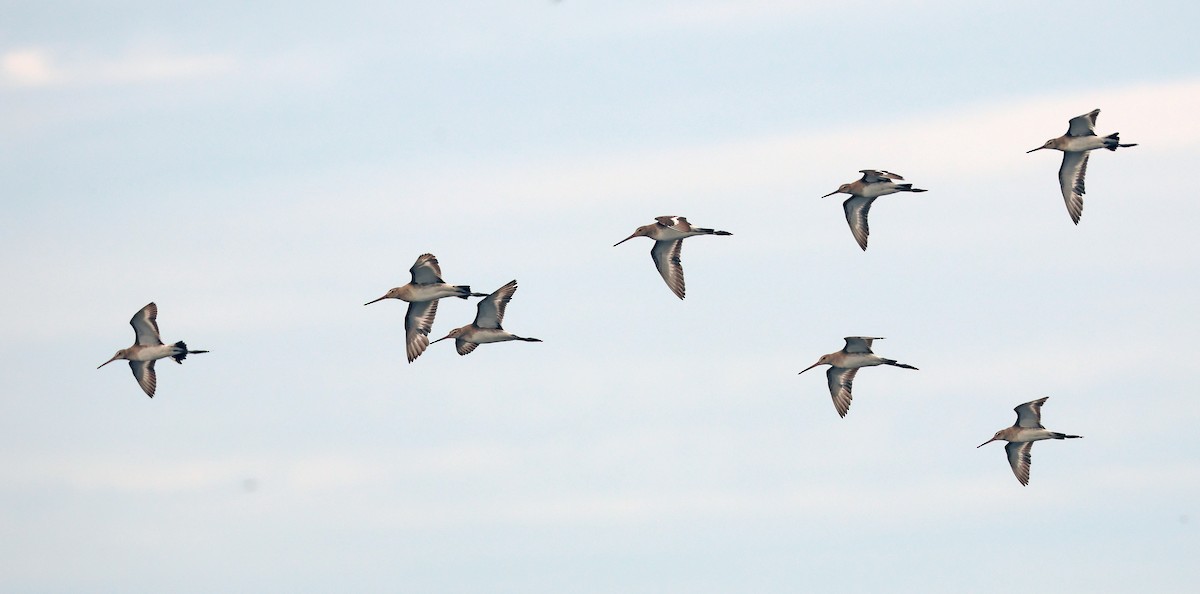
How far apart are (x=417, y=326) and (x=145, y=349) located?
25.3 ft

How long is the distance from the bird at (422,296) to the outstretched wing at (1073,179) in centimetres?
1741

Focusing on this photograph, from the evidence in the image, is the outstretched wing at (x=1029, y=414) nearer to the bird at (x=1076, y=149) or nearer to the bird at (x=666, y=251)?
the bird at (x=1076, y=149)

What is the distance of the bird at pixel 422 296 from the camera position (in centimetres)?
4928

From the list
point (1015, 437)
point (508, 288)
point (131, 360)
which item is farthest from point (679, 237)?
point (131, 360)

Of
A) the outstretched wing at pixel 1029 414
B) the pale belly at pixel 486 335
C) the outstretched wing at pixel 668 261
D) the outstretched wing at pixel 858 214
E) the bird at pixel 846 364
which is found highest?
the outstretched wing at pixel 858 214

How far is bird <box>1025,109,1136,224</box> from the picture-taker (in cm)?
5172

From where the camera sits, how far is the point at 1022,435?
53.4 m

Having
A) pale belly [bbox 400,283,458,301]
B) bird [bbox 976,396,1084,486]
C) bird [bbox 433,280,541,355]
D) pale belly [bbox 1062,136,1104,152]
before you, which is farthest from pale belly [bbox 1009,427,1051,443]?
pale belly [bbox 400,283,458,301]

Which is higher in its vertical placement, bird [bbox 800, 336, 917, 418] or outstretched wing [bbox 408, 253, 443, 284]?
outstretched wing [bbox 408, 253, 443, 284]

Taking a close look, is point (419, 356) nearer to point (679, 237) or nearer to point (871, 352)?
point (679, 237)

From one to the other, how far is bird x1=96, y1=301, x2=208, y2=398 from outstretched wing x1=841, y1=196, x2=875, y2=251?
19923mm

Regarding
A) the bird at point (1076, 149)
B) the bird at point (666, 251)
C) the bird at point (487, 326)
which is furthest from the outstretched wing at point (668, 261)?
the bird at point (1076, 149)

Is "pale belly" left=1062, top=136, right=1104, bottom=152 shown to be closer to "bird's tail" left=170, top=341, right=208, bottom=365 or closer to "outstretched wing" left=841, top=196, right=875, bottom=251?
"outstretched wing" left=841, top=196, right=875, bottom=251

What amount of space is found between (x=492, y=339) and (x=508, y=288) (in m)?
1.69
